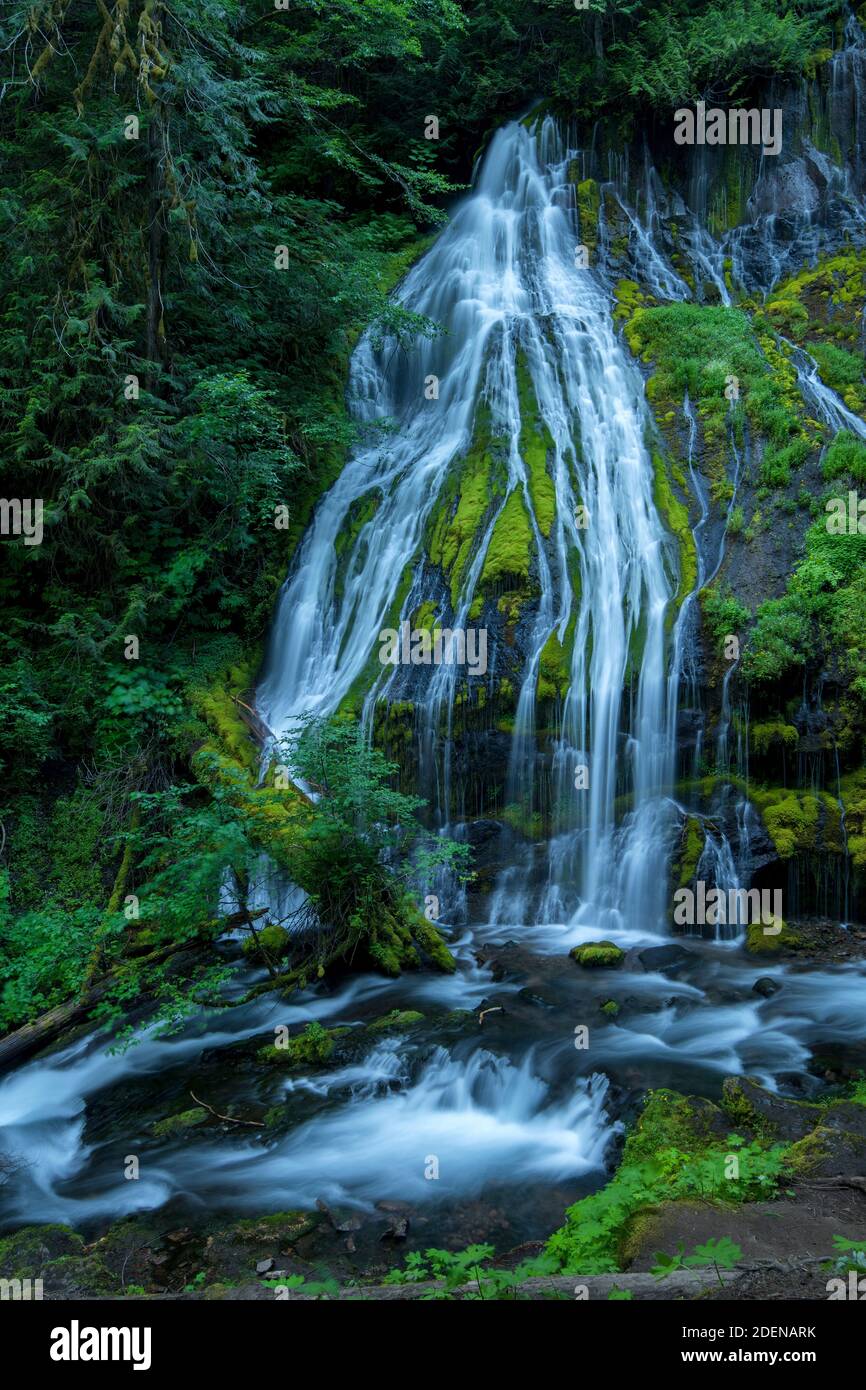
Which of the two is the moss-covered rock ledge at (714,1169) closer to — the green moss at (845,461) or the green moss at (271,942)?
the green moss at (271,942)

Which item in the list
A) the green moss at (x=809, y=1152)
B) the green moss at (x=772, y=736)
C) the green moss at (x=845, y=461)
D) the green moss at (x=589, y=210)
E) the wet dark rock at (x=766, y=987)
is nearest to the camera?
the green moss at (x=809, y=1152)

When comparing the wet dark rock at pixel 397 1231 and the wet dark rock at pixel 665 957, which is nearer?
the wet dark rock at pixel 397 1231

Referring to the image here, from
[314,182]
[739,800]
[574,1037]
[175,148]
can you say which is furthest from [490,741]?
[314,182]

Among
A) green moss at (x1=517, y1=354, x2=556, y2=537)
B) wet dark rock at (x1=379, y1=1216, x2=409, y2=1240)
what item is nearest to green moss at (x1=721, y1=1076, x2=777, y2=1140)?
wet dark rock at (x1=379, y1=1216, x2=409, y2=1240)

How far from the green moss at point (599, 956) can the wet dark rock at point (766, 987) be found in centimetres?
123

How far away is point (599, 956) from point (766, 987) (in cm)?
147

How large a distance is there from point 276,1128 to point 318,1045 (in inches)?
29.9

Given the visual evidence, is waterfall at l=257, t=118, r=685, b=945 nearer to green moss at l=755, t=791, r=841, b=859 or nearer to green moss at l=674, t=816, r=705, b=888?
green moss at l=674, t=816, r=705, b=888

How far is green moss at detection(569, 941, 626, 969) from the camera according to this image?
763 centimetres

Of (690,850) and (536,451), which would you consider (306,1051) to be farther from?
(536,451)

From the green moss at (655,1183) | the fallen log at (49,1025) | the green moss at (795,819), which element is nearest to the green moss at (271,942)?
the fallen log at (49,1025)

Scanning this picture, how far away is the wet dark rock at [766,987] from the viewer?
697 centimetres

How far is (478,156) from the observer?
17.6 metres

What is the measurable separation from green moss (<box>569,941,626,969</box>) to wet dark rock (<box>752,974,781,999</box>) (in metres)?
1.23
